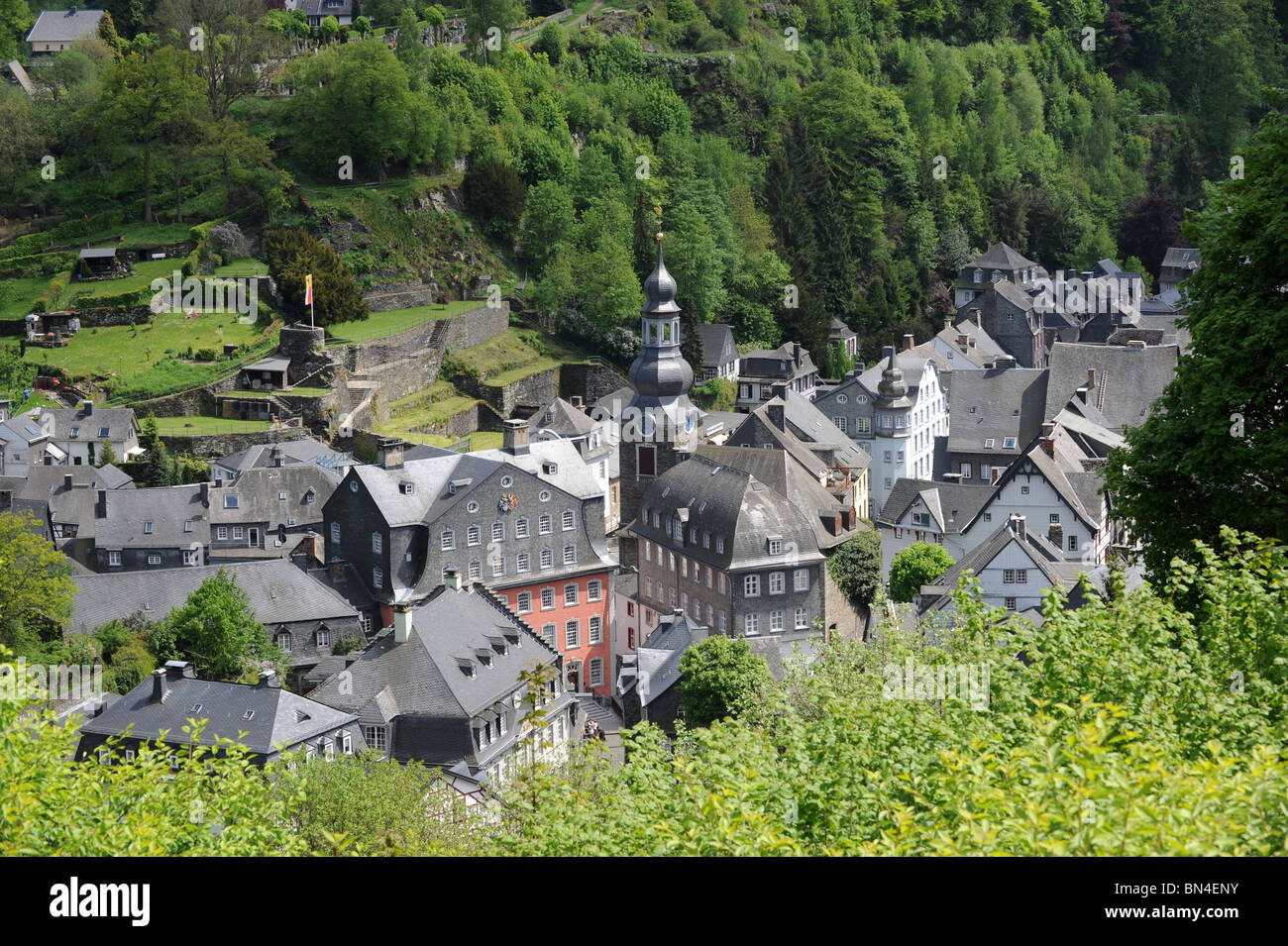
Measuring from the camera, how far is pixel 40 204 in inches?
2842

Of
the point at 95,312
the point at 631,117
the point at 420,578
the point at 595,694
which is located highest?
the point at 631,117

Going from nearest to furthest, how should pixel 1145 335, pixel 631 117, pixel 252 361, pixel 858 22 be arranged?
1. pixel 252 361
2. pixel 1145 335
3. pixel 631 117
4. pixel 858 22

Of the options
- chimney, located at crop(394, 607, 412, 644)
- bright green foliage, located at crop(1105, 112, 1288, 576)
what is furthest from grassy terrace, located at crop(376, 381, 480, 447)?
bright green foliage, located at crop(1105, 112, 1288, 576)

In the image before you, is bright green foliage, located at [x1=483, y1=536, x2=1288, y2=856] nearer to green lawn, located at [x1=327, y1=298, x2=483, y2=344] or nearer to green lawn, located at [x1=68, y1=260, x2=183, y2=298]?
green lawn, located at [x1=327, y1=298, x2=483, y2=344]

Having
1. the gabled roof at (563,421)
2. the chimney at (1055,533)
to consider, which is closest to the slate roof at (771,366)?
the gabled roof at (563,421)

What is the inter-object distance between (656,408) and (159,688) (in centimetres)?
2739

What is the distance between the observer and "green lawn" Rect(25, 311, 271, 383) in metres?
60.3

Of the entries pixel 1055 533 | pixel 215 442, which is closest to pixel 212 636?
A: pixel 215 442

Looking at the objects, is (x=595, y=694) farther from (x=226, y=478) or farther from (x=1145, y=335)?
(x=1145, y=335)

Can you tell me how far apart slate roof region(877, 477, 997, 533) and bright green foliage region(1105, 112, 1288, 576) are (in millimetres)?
31917

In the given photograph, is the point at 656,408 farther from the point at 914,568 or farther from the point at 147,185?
the point at 147,185

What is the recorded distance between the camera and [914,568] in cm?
4862
